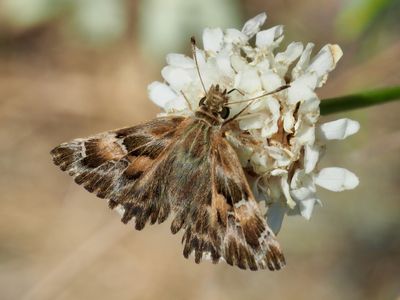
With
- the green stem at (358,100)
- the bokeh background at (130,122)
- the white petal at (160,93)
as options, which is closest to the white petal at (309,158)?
the green stem at (358,100)

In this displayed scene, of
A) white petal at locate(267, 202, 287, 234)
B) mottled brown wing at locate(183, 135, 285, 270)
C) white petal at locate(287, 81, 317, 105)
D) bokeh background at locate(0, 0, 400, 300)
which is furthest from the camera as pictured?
bokeh background at locate(0, 0, 400, 300)

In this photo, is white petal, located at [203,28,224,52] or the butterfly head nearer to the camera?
the butterfly head

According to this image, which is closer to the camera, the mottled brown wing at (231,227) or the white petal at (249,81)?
the mottled brown wing at (231,227)

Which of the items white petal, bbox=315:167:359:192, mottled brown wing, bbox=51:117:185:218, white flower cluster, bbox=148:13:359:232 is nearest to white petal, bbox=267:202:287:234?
white flower cluster, bbox=148:13:359:232

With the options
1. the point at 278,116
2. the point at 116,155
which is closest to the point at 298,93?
the point at 278,116

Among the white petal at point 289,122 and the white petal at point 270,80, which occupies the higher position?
the white petal at point 270,80

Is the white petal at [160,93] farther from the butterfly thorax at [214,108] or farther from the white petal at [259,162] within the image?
the white petal at [259,162]

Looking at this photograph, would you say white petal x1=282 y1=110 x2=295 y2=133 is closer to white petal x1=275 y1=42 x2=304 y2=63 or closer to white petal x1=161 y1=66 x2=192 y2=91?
white petal x1=275 y1=42 x2=304 y2=63

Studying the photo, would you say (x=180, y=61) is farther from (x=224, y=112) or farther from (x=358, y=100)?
(x=358, y=100)
